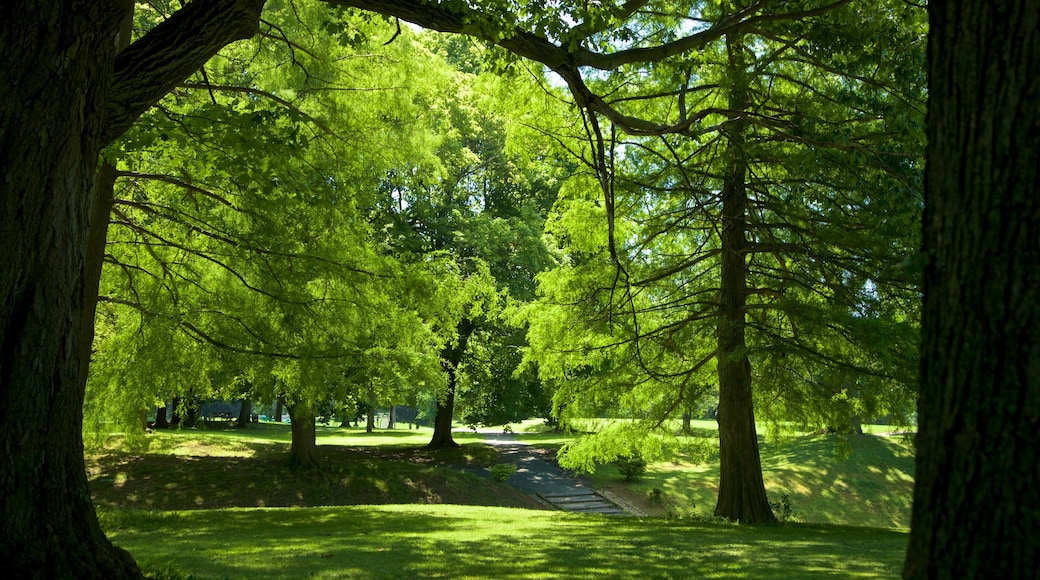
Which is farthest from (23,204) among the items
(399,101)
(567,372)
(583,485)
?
(583,485)

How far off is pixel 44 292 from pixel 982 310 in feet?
14.8

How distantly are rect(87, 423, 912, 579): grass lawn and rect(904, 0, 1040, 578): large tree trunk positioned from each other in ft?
14.4

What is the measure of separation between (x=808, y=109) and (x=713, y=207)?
8.19ft

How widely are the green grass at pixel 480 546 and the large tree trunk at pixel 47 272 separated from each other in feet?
5.20

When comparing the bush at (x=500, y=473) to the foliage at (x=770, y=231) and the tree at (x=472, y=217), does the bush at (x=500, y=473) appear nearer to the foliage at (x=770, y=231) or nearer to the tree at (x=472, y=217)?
the tree at (x=472, y=217)

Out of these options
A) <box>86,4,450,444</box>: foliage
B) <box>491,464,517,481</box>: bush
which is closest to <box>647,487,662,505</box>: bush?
<box>491,464,517,481</box>: bush

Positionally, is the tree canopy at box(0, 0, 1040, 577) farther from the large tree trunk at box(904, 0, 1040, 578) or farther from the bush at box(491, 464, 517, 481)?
the bush at box(491, 464, 517, 481)

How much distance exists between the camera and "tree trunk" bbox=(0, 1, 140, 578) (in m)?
4.16

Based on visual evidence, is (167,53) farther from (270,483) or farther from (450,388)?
(450,388)

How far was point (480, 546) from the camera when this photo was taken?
27.6 ft

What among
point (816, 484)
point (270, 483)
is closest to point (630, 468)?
point (816, 484)

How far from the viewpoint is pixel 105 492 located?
18125mm

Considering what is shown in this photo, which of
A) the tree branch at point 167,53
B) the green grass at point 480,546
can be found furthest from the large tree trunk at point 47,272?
the green grass at point 480,546

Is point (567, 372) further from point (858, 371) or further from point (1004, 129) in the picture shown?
point (1004, 129)
